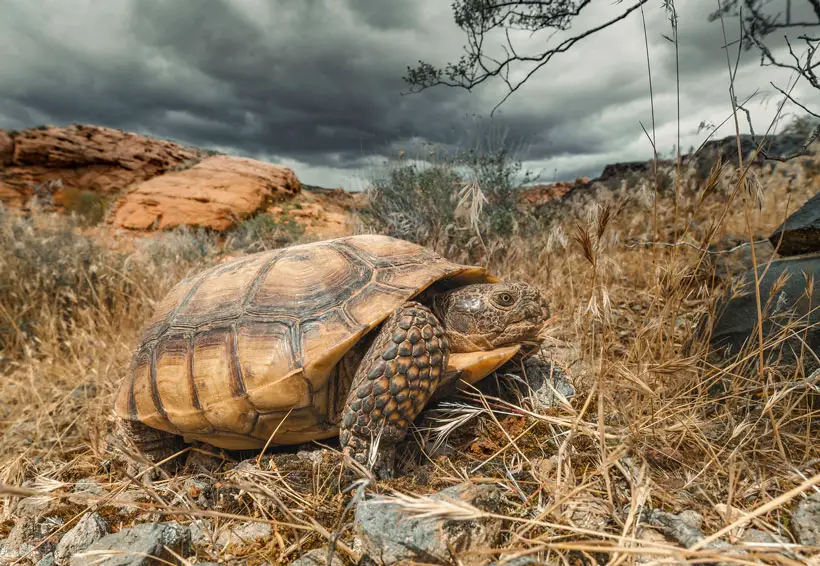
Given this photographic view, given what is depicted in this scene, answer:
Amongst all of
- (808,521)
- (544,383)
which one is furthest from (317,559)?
(808,521)

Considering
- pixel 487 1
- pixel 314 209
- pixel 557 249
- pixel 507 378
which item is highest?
pixel 487 1

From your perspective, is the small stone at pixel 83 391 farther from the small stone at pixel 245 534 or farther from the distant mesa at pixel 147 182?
→ the distant mesa at pixel 147 182

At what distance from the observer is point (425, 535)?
1.33 metres

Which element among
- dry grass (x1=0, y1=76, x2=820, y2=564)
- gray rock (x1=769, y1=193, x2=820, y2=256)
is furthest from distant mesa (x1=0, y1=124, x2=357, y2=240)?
gray rock (x1=769, y1=193, x2=820, y2=256)

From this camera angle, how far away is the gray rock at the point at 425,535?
4.29 ft

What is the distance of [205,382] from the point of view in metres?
2.04

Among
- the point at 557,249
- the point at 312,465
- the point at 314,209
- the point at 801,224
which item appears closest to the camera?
the point at 312,465

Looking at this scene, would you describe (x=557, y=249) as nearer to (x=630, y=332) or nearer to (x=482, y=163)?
(x=630, y=332)

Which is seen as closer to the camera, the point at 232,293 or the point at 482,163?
the point at 232,293

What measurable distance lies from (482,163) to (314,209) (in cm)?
917

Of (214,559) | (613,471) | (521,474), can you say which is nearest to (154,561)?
(214,559)

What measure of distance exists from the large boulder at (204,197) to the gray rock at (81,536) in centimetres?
1007

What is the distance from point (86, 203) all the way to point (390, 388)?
16.7 meters

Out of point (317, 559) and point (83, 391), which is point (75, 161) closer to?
point (83, 391)
